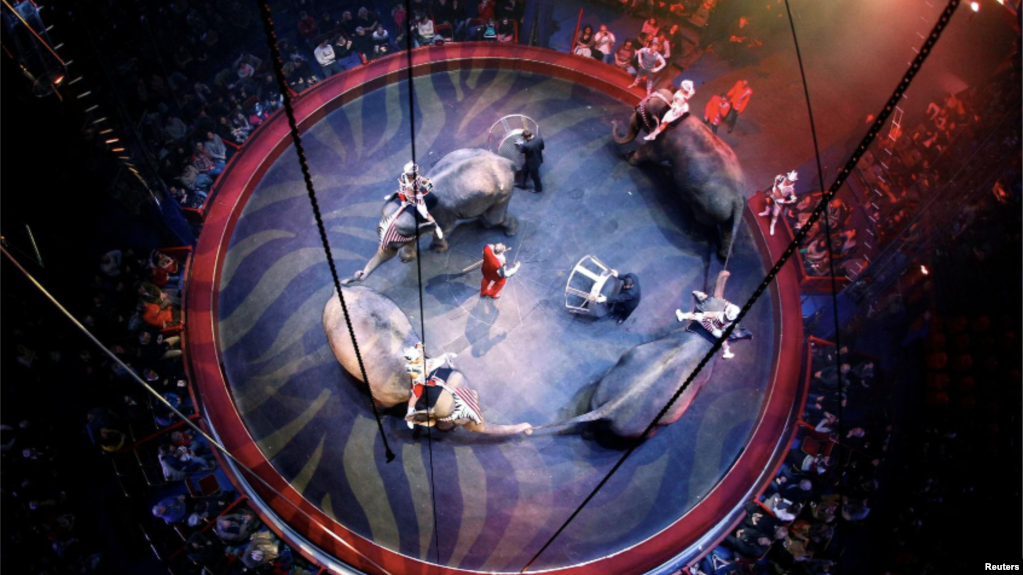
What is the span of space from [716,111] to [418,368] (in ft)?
29.1

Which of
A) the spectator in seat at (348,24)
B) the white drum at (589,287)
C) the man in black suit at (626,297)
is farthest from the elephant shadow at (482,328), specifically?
the spectator in seat at (348,24)

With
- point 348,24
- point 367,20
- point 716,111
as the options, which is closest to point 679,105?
point 716,111

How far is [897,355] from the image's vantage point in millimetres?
11492

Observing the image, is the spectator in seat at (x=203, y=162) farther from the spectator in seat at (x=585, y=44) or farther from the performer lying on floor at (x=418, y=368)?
the spectator in seat at (x=585, y=44)

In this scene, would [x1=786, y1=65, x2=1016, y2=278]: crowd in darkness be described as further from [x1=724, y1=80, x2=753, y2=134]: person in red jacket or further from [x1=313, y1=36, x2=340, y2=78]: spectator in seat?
[x1=313, y1=36, x2=340, y2=78]: spectator in seat

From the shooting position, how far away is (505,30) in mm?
14062

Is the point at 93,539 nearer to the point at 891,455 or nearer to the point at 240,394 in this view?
the point at 240,394

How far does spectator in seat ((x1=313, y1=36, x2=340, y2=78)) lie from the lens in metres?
13.7

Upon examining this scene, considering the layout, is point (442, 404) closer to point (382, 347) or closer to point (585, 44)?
point (382, 347)

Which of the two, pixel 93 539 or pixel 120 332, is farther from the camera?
pixel 120 332

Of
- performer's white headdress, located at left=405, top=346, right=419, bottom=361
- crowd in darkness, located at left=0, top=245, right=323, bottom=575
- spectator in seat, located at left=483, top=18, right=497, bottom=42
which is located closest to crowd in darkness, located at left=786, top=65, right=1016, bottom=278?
spectator in seat, located at left=483, top=18, right=497, bottom=42

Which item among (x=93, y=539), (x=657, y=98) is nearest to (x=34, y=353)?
(x=93, y=539)

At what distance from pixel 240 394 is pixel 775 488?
8551mm

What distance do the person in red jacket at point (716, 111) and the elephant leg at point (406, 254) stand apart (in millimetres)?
6978
